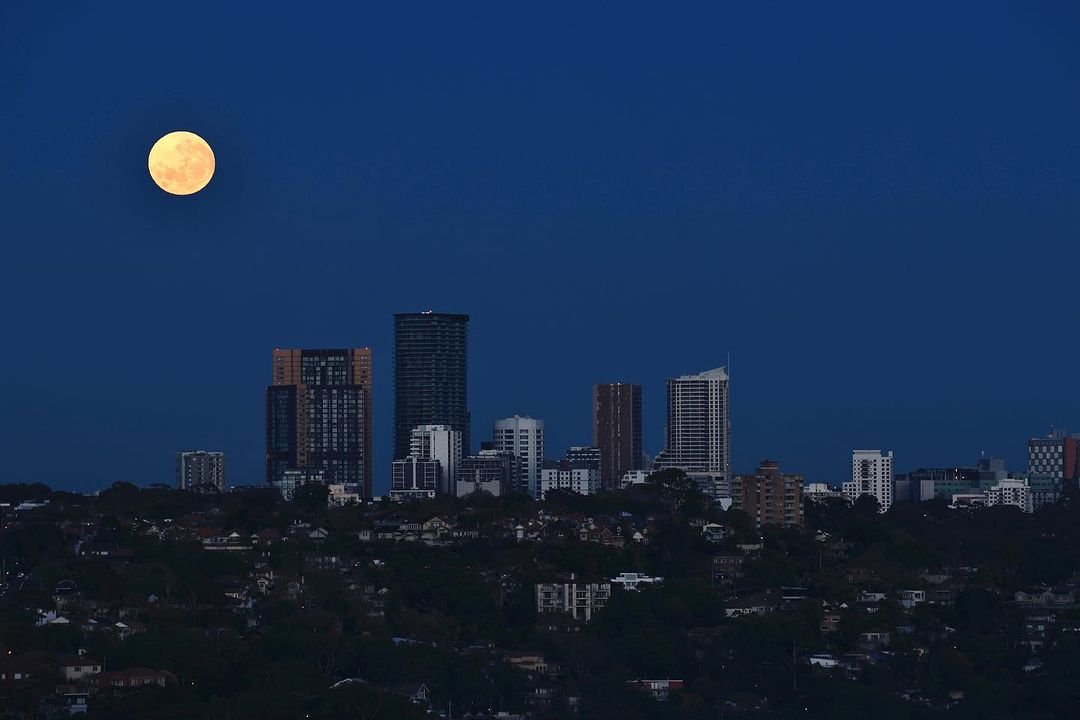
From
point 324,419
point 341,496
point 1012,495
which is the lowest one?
point 1012,495

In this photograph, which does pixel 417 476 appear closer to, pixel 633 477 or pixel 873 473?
pixel 633 477

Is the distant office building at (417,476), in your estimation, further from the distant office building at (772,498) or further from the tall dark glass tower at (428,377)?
the distant office building at (772,498)

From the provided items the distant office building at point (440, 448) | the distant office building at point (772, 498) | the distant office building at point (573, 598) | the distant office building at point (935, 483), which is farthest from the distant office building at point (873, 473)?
the distant office building at point (573, 598)

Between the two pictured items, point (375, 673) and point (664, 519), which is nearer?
point (375, 673)

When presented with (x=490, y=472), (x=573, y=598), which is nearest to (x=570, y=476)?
(x=490, y=472)

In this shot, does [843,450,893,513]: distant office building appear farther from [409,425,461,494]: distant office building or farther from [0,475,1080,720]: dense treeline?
[0,475,1080,720]: dense treeline

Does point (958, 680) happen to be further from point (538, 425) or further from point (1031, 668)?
point (538, 425)

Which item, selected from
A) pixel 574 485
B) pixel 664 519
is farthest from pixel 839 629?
pixel 574 485
